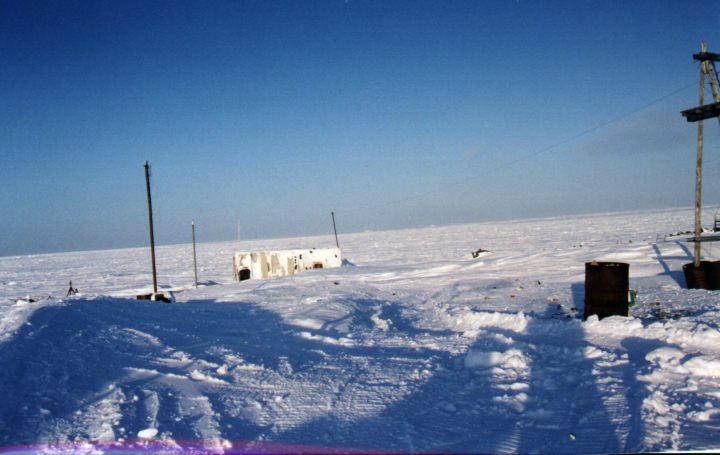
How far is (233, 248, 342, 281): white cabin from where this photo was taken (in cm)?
2378

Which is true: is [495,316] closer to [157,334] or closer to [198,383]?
[198,383]

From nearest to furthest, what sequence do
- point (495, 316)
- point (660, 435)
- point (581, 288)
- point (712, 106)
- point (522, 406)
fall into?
point (660, 435) → point (522, 406) → point (495, 316) → point (712, 106) → point (581, 288)

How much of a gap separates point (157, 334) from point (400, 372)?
4.19 metres

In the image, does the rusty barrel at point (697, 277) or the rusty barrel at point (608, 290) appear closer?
the rusty barrel at point (608, 290)

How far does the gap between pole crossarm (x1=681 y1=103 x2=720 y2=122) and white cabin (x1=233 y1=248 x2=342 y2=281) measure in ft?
54.5

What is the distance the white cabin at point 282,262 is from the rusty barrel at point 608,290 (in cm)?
1685

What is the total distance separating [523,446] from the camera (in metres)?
3.13

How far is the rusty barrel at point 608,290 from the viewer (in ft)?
23.3

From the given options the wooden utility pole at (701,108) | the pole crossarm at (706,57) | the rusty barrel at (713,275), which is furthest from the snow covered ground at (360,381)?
the pole crossarm at (706,57)

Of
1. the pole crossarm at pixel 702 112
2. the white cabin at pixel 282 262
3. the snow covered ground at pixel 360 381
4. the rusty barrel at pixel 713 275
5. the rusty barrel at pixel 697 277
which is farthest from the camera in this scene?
the white cabin at pixel 282 262

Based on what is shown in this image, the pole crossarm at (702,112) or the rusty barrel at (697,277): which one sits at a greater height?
the pole crossarm at (702,112)

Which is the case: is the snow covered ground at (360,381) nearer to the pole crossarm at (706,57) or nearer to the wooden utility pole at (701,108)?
the wooden utility pole at (701,108)

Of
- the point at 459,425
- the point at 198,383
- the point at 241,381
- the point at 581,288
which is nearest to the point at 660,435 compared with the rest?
the point at 459,425

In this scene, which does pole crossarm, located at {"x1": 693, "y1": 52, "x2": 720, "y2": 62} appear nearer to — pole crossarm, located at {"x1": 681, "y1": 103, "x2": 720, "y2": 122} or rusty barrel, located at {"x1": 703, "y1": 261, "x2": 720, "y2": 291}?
pole crossarm, located at {"x1": 681, "y1": 103, "x2": 720, "y2": 122}
